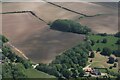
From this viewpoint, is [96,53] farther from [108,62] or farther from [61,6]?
[61,6]

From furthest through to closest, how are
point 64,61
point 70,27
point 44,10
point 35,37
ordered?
point 44,10 → point 70,27 → point 35,37 → point 64,61

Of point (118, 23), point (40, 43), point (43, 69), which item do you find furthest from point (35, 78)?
point (118, 23)

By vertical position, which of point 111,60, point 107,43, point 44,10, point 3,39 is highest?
point 44,10

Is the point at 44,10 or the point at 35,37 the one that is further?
the point at 44,10

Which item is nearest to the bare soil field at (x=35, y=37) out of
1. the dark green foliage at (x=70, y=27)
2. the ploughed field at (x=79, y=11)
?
the dark green foliage at (x=70, y=27)

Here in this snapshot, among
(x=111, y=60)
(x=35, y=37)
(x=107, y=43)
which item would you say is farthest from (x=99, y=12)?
(x=111, y=60)

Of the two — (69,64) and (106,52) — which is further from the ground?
(106,52)

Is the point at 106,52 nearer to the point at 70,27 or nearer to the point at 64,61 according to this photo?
the point at 64,61

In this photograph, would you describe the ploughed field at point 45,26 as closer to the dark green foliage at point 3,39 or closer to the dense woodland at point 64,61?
the dark green foliage at point 3,39
